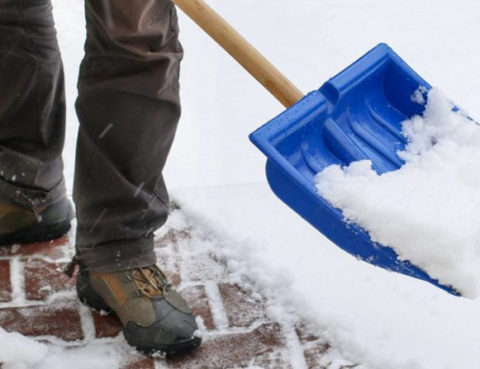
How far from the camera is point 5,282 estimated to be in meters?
2.84

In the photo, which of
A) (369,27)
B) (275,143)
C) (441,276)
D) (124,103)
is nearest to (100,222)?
(124,103)

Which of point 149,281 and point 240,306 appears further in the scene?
point 240,306

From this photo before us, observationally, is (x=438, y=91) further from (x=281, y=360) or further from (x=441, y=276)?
(x=281, y=360)

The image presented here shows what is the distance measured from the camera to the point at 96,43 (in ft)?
8.19

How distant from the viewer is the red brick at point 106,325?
269 cm

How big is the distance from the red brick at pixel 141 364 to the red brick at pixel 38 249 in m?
0.49

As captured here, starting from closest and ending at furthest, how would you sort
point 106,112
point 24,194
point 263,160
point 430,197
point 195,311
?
point 430,197, point 106,112, point 195,311, point 24,194, point 263,160

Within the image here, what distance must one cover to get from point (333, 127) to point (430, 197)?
33cm

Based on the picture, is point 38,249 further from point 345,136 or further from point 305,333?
point 345,136

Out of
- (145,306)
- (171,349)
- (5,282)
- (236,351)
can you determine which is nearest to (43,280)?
(5,282)

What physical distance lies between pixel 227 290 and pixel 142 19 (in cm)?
79

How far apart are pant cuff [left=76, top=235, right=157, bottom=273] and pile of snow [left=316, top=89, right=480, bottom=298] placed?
489 millimetres

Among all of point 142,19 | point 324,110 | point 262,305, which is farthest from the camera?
point 262,305

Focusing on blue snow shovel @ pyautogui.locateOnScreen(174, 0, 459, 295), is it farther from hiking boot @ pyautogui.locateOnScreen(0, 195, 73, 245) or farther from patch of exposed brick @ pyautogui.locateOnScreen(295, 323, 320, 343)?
hiking boot @ pyautogui.locateOnScreen(0, 195, 73, 245)
